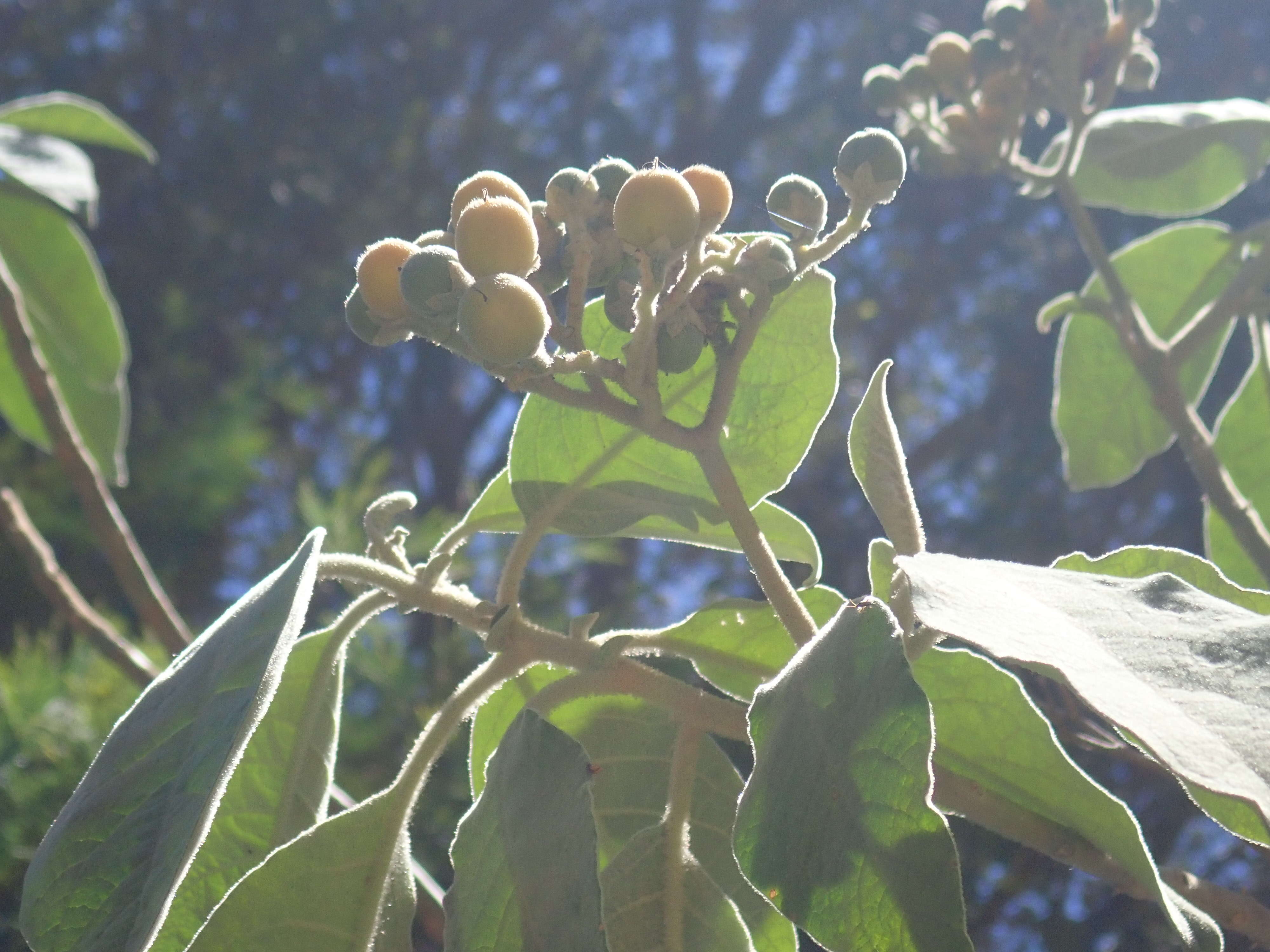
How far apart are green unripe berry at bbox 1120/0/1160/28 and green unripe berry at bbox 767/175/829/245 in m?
0.93

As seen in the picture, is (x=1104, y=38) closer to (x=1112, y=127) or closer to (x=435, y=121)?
(x=1112, y=127)

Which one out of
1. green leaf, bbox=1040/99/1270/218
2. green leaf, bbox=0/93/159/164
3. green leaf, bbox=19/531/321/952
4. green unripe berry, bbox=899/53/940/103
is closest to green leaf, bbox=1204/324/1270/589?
green leaf, bbox=1040/99/1270/218

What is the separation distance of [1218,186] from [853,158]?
914 millimetres

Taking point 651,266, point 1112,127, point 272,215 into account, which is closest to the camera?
point 651,266

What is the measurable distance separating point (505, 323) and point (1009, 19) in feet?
3.47

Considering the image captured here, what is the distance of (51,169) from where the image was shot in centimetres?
167

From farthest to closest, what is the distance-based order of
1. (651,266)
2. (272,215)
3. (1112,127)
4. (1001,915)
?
1. (272,215)
2. (1001,915)
3. (1112,127)
4. (651,266)

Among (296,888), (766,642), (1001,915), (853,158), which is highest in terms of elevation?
(853,158)

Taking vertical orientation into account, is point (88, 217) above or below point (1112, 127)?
below

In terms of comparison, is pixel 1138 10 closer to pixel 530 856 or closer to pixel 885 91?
pixel 885 91

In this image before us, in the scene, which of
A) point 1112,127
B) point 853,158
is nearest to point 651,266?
point 853,158

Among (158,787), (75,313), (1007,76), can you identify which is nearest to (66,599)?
(75,313)

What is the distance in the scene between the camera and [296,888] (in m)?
0.73

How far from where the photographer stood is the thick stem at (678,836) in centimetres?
73
